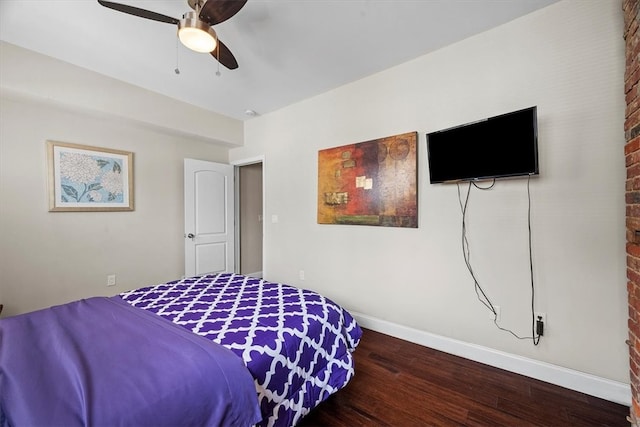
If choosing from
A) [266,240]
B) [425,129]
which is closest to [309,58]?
[425,129]

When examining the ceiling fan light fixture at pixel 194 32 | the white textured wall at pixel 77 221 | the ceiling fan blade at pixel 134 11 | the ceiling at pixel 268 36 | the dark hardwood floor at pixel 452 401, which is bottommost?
the dark hardwood floor at pixel 452 401

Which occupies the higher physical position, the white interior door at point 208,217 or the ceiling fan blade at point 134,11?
the ceiling fan blade at point 134,11

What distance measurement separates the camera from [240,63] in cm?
263

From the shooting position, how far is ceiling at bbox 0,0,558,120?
1.94 m

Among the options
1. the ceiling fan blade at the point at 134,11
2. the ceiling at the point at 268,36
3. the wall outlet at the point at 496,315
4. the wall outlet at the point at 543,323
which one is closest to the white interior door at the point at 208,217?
the ceiling at the point at 268,36

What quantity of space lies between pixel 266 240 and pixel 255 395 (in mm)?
2856

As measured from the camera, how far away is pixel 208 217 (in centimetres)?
407

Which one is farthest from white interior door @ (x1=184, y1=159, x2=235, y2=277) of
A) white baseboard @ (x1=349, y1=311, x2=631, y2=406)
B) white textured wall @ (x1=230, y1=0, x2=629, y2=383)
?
white baseboard @ (x1=349, y1=311, x2=631, y2=406)

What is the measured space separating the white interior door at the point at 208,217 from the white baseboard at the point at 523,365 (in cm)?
268

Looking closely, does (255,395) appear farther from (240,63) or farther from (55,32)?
(55,32)

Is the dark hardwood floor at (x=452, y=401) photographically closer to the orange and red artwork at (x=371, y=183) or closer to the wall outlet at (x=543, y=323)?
the wall outlet at (x=543, y=323)

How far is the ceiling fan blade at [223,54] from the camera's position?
1.90 metres

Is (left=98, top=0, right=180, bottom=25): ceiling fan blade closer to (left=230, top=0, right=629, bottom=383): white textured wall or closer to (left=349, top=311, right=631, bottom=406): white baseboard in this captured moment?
(left=230, top=0, right=629, bottom=383): white textured wall

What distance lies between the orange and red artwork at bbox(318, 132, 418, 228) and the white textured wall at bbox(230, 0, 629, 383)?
105mm
